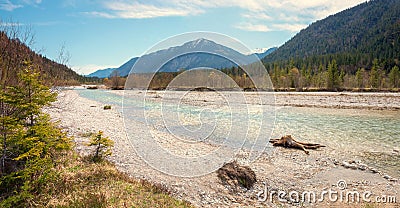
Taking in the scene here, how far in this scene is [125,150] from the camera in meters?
11.4

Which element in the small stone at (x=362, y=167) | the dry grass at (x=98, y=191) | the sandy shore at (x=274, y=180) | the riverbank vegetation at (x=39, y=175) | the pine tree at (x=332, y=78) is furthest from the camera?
the pine tree at (x=332, y=78)

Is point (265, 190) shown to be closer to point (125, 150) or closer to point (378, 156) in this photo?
point (125, 150)

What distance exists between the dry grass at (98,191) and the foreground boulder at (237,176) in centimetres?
227

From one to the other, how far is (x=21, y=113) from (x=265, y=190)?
7613mm

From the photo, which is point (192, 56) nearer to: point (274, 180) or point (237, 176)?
point (237, 176)

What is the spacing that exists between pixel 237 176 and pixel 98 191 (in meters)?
4.51

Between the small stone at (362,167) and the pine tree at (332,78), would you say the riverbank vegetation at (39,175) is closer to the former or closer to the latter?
the small stone at (362,167)

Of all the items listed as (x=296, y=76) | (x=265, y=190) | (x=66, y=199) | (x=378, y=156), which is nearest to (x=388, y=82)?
(x=296, y=76)

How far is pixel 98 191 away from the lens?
6504mm

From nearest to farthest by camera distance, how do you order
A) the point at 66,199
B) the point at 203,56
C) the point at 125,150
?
the point at 66,199 → the point at 203,56 → the point at 125,150

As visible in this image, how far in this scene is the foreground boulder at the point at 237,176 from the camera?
810 cm

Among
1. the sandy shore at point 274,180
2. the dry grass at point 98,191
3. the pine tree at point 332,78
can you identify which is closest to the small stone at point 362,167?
the sandy shore at point 274,180

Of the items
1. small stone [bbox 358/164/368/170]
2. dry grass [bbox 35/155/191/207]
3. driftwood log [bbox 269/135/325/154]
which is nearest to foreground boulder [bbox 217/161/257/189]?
dry grass [bbox 35/155/191/207]

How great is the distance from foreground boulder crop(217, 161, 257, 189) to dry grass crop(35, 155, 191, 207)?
2.27m
